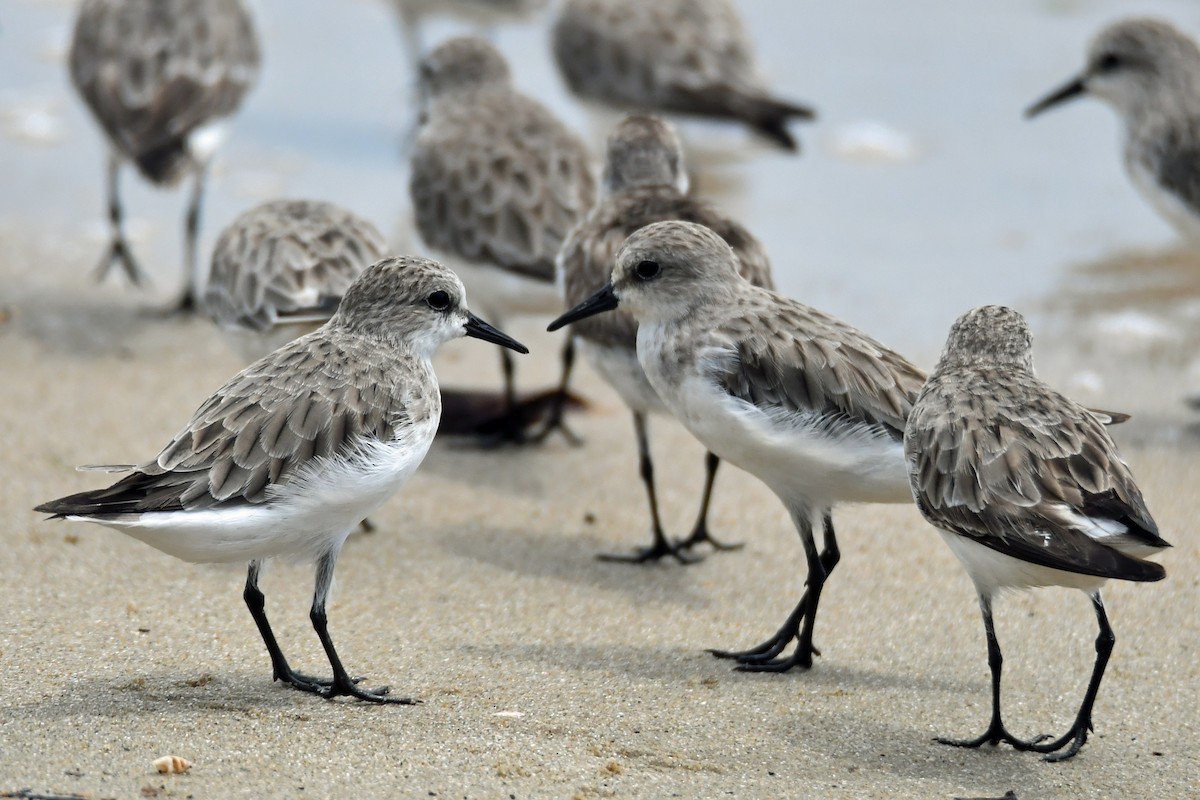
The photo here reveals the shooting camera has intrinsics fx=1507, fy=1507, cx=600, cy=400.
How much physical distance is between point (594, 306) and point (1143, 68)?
14.1 ft

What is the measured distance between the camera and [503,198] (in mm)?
6473

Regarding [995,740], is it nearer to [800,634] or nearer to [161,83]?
[800,634]

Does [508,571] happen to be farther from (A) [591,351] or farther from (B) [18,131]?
(B) [18,131]

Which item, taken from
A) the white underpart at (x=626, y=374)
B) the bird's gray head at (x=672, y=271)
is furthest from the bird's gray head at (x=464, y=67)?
the bird's gray head at (x=672, y=271)

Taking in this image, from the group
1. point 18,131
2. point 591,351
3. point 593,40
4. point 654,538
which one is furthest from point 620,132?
point 18,131

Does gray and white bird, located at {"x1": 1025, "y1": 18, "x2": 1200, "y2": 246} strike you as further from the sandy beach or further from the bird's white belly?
the bird's white belly

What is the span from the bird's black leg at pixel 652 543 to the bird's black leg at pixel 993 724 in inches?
64.2

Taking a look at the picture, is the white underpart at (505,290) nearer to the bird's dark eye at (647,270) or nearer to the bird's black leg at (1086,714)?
the bird's dark eye at (647,270)

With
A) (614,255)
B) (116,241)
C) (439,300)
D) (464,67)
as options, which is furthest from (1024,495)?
(116,241)

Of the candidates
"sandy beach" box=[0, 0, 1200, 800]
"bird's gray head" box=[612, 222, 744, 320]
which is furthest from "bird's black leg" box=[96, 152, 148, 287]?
"bird's gray head" box=[612, 222, 744, 320]

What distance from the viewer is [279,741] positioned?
140 inches

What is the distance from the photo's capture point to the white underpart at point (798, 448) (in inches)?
169

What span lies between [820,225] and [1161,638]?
4804mm

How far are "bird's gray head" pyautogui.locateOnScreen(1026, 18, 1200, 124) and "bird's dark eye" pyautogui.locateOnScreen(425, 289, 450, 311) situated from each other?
4708 mm
